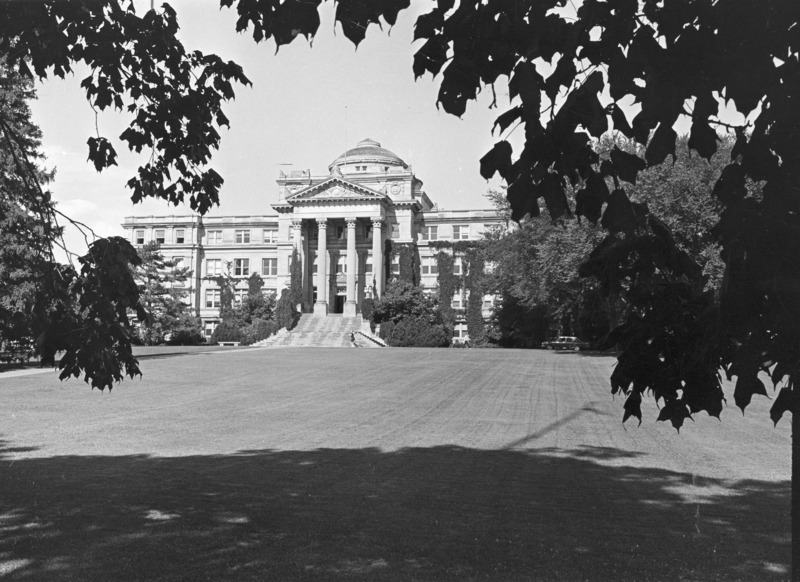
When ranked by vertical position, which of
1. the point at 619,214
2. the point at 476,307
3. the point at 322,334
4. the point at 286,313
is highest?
the point at 476,307

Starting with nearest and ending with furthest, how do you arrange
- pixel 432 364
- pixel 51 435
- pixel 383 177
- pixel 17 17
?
1. pixel 17 17
2. pixel 51 435
3. pixel 432 364
4. pixel 383 177

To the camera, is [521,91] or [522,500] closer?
[521,91]

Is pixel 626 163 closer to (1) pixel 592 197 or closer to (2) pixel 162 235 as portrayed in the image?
(1) pixel 592 197

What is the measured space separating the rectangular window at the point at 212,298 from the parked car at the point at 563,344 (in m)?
41.4

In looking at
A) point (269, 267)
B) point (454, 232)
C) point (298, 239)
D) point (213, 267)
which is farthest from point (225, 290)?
point (454, 232)

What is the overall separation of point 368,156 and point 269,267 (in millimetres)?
19013

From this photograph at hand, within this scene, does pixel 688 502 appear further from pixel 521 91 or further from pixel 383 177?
pixel 383 177

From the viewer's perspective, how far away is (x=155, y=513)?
7617 millimetres

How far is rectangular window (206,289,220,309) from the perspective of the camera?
83.6 m

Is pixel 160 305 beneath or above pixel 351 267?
beneath

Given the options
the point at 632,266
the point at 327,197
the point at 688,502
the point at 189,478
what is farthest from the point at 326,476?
the point at 327,197

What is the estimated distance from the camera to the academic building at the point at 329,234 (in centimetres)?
7288

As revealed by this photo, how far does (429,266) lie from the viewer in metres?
77.3

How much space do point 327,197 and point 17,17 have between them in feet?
219
